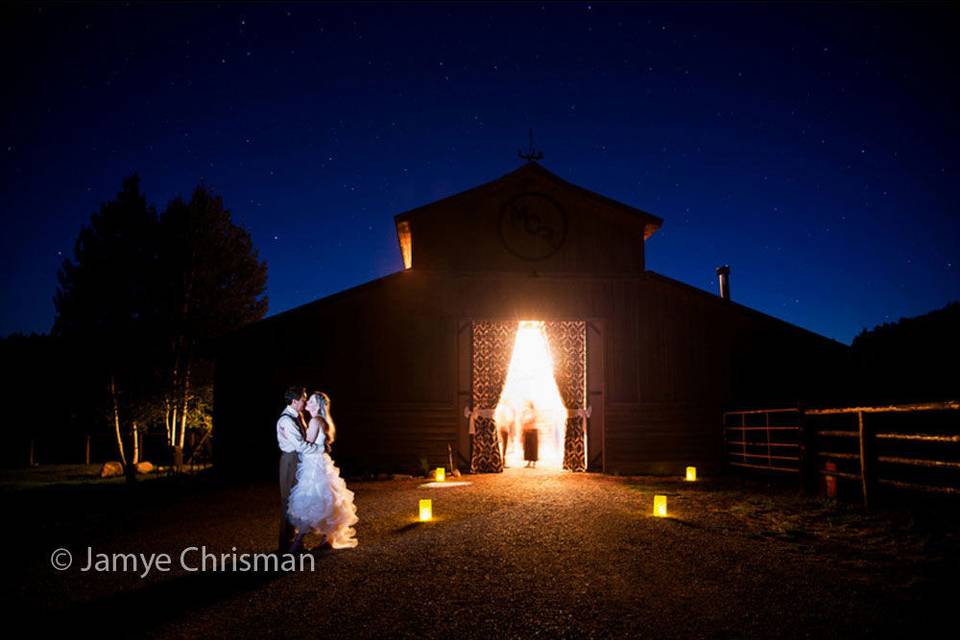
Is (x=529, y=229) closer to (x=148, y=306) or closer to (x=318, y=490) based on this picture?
(x=318, y=490)

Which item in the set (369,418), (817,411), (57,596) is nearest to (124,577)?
(57,596)

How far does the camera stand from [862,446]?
28.2ft

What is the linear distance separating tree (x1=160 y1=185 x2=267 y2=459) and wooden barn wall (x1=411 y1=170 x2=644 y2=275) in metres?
13.0

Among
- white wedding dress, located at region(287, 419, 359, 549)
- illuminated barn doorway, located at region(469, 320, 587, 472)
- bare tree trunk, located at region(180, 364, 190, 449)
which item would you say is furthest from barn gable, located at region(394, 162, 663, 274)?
bare tree trunk, located at region(180, 364, 190, 449)

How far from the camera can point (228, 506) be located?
9305 millimetres

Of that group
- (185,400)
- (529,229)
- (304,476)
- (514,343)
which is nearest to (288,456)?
(304,476)

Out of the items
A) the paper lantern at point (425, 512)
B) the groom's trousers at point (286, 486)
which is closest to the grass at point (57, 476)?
the paper lantern at point (425, 512)

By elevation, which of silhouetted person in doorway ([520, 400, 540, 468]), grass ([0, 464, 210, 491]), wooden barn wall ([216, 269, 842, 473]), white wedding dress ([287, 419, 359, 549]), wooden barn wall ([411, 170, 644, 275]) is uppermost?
wooden barn wall ([411, 170, 644, 275])

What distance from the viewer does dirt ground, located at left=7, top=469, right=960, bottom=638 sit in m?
4.02

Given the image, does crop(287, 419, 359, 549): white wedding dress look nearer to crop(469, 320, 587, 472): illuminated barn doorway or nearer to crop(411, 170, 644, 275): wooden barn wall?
crop(469, 320, 587, 472): illuminated barn doorway

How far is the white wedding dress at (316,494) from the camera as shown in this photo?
18.8ft

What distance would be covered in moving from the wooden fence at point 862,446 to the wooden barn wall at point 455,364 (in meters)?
0.82

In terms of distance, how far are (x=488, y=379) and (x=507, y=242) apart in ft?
10.7

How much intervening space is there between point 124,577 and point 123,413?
64.5 feet
